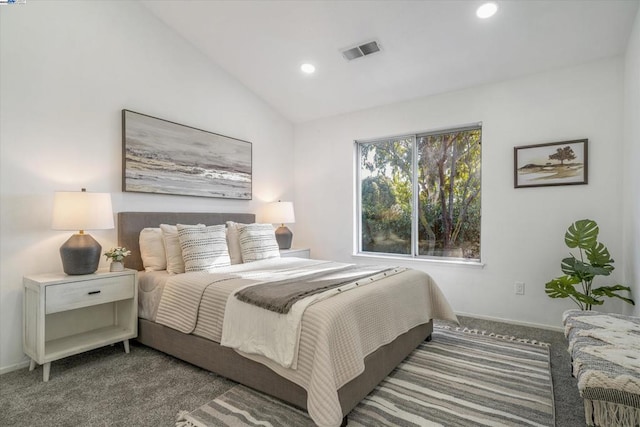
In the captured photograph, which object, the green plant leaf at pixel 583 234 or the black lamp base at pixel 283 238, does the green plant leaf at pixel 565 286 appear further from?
the black lamp base at pixel 283 238

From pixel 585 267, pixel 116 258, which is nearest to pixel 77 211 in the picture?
pixel 116 258

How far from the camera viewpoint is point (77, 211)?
245cm

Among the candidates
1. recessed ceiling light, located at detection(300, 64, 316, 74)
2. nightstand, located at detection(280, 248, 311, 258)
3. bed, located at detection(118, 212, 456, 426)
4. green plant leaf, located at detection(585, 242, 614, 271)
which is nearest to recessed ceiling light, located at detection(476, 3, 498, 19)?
recessed ceiling light, located at detection(300, 64, 316, 74)

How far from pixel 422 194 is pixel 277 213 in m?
1.85

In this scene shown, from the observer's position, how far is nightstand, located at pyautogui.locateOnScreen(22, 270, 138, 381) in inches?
90.4

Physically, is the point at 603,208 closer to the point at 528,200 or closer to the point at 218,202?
the point at 528,200

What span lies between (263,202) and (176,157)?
4.56ft

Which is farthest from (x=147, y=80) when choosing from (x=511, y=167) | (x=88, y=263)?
(x=511, y=167)

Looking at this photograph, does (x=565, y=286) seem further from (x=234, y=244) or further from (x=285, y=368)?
(x=234, y=244)

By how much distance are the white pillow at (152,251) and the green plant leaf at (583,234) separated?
3606 millimetres

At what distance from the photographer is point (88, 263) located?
254 centimetres

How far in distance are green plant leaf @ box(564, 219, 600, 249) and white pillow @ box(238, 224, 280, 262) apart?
2.79m

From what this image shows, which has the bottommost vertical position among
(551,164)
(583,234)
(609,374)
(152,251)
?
(609,374)

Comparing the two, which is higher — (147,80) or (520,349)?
(147,80)
